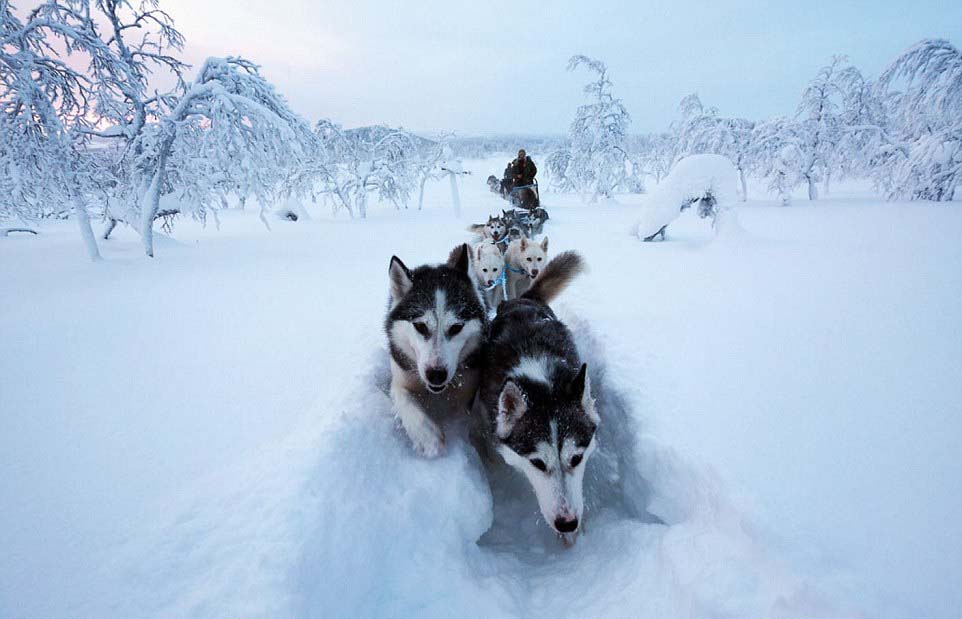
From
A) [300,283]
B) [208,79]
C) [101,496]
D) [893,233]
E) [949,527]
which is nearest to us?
[949,527]

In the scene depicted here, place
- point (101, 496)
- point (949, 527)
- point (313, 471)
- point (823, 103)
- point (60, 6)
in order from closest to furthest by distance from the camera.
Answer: point (949, 527)
point (101, 496)
point (313, 471)
point (60, 6)
point (823, 103)

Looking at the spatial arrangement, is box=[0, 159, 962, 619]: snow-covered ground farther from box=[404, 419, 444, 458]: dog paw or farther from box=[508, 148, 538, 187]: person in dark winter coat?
box=[508, 148, 538, 187]: person in dark winter coat

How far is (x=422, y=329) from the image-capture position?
2664 millimetres

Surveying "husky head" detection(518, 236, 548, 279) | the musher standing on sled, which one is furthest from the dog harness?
the musher standing on sled

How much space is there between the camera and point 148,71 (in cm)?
973

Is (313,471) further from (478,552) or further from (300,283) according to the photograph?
(300,283)

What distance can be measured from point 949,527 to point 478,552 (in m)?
2.02

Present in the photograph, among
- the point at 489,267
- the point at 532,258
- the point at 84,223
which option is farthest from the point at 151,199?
the point at 532,258

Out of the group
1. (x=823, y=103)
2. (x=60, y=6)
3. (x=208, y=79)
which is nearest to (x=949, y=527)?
(x=208, y=79)

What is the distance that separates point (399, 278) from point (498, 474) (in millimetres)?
1706

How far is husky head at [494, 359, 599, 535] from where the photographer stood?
2.01m

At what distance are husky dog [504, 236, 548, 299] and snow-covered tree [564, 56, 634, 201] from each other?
1813 cm

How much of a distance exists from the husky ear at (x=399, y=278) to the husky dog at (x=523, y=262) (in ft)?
11.0

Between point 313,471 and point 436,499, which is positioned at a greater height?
point 313,471
